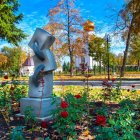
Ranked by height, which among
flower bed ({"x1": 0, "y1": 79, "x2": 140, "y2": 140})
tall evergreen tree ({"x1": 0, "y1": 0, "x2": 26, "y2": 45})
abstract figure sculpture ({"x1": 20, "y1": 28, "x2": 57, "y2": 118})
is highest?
tall evergreen tree ({"x1": 0, "y1": 0, "x2": 26, "y2": 45})

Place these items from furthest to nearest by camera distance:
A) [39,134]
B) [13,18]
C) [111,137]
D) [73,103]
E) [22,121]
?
[13,18]
[22,121]
[73,103]
[39,134]
[111,137]

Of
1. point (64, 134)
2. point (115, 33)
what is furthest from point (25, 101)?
point (115, 33)

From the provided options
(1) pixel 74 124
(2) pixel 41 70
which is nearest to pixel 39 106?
(2) pixel 41 70

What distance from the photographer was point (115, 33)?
1326 inches

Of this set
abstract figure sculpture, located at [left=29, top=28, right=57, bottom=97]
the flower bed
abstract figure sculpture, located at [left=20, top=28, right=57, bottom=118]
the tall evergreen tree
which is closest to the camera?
the flower bed

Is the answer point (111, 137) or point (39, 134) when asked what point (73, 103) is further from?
point (111, 137)

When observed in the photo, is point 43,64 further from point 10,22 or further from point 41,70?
point 10,22

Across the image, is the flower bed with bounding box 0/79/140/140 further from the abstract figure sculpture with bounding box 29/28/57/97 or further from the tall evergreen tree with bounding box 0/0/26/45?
the tall evergreen tree with bounding box 0/0/26/45

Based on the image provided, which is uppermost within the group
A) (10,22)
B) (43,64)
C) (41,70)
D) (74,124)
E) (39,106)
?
(10,22)

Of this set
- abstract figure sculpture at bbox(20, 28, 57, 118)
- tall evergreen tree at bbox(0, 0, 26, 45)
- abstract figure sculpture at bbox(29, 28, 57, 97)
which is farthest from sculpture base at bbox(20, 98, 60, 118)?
tall evergreen tree at bbox(0, 0, 26, 45)

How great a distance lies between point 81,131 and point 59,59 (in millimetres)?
32463

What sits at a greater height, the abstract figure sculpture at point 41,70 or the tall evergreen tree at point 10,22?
the tall evergreen tree at point 10,22

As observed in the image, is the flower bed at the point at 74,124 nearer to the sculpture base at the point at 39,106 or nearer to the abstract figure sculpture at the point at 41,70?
the sculpture base at the point at 39,106

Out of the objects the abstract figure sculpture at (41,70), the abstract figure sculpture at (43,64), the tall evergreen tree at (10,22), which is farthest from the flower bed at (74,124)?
the tall evergreen tree at (10,22)
